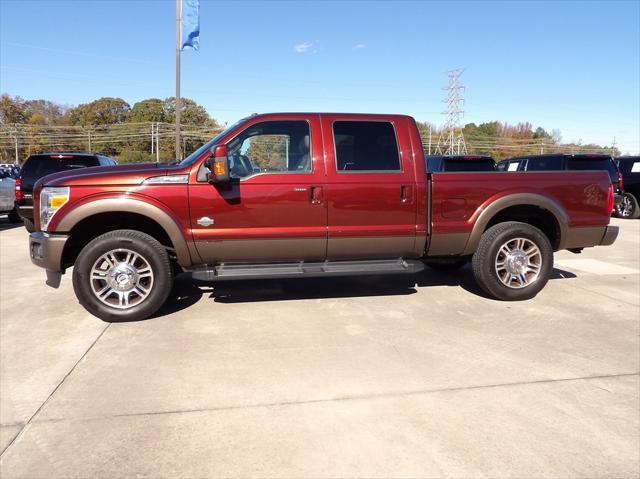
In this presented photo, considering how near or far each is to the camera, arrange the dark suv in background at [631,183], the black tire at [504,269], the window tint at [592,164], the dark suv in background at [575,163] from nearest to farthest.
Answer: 1. the black tire at [504,269]
2. the dark suv in background at [575,163]
3. the window tint at [592,164]
4. the dark suv in background at [631,183]

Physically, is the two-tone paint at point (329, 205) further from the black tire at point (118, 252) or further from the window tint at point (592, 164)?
the window tint at point (592, 164)

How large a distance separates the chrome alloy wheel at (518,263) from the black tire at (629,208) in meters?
11.1

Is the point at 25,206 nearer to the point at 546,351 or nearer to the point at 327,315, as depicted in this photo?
the point at 327,315

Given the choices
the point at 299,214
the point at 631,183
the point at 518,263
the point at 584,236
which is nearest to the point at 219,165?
the point at 299,214

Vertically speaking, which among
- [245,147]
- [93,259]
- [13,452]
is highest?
[245,147]

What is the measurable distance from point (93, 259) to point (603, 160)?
11.6 meters

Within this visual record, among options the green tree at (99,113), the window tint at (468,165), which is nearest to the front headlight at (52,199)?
the window tint at (468,165)

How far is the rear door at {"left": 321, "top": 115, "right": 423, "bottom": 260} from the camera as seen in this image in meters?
4.89

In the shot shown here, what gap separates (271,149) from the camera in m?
4.94

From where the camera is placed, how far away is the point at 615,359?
3.82 m

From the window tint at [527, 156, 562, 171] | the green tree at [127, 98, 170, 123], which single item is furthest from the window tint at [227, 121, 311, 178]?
the green tree at [127, 98, 170, 123]

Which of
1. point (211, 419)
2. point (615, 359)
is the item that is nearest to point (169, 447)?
point (211, 419)

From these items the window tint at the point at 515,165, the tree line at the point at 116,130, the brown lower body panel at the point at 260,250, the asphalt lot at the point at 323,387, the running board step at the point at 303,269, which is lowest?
the asphalt lot at the point at 323,387

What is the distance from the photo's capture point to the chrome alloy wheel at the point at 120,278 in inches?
181
